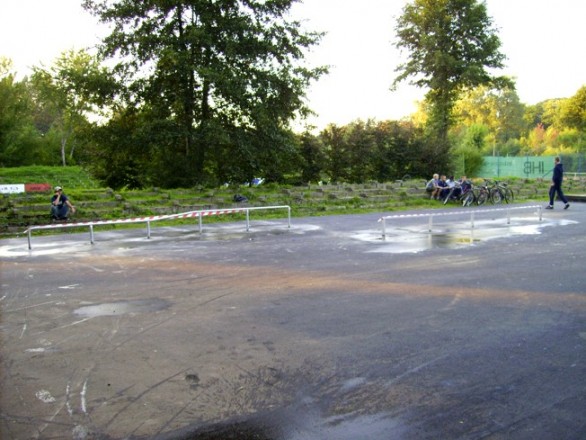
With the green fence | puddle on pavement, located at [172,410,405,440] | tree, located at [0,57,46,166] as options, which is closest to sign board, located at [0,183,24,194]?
puddle on pavement, located at [172,410,405,440]

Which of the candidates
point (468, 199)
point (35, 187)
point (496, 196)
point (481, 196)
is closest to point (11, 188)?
point (35, 187)

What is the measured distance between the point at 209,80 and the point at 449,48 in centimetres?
2263

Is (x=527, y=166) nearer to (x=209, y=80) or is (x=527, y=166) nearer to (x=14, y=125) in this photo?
(x=209, y=80)

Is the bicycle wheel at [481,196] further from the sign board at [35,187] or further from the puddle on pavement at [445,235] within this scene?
the sign board at [35,187]

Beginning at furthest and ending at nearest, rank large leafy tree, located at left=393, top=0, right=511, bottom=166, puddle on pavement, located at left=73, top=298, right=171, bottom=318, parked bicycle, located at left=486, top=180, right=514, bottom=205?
large leafy tree, located at left=393, top=0, right=511, bottom=166
parked bicycle, located at left=486, top=180, right=514, bottom=205
puddle on pavement, located at left=73, top=298, right=171, bottom=318

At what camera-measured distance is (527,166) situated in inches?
1601

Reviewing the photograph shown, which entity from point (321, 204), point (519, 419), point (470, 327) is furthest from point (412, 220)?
point (519, 419)

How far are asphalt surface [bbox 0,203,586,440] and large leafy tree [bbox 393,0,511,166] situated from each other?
93.3 feet

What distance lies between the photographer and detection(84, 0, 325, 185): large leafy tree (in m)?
22.4

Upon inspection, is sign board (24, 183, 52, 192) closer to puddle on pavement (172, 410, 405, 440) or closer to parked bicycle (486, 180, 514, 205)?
puddle on pavement (172, 410, 405, 440)

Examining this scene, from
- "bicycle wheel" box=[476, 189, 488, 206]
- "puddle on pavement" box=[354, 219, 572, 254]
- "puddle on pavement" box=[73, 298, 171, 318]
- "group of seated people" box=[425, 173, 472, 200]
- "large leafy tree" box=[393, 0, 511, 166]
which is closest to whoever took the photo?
"puddle on pavement" box=[73, 298, 171, 318]

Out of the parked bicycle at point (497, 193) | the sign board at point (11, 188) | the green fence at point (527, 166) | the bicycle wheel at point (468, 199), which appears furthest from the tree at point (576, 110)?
the sign board at point (11, 188)

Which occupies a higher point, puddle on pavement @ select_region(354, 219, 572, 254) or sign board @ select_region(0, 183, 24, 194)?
sign board @ select_region(0, 183, 24, 194)

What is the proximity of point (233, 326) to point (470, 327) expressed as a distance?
2.72 m
